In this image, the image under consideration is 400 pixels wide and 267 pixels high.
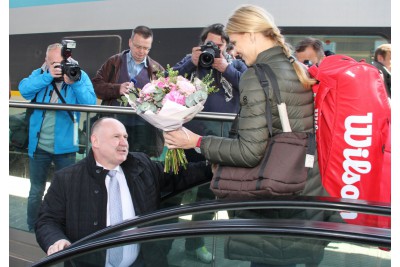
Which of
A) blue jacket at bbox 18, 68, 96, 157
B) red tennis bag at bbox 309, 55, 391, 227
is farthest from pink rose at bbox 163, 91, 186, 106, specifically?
blue jacket at bbox 18, 68, 96, 157

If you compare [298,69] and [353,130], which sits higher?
[298,69]

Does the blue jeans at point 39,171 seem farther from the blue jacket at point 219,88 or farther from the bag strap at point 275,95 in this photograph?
the bag strap at point 275,95

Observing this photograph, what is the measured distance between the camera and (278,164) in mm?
2484

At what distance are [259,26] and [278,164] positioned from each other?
23.8 inches

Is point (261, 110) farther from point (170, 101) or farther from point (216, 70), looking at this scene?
point (216, 70)

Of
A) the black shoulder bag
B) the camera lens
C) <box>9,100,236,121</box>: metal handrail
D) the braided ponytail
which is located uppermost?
the camera lens

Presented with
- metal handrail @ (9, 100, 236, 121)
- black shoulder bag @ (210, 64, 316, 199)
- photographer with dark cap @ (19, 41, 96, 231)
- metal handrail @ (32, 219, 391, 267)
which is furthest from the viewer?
photographer with dark cap @ (19, 41, 96, 231)

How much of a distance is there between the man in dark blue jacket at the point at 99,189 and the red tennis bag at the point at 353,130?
4.17 feet

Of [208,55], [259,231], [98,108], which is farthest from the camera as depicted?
[98,108]

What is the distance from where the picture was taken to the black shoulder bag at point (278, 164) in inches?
97.1

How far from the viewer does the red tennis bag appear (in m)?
2.53

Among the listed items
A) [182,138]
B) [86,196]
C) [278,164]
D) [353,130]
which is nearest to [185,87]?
[182,138]

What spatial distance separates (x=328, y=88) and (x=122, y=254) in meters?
1.13

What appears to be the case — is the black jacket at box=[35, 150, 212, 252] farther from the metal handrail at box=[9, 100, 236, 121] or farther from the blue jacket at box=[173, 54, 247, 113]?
the blue jacket at box=[173, 54, 247, 113]
